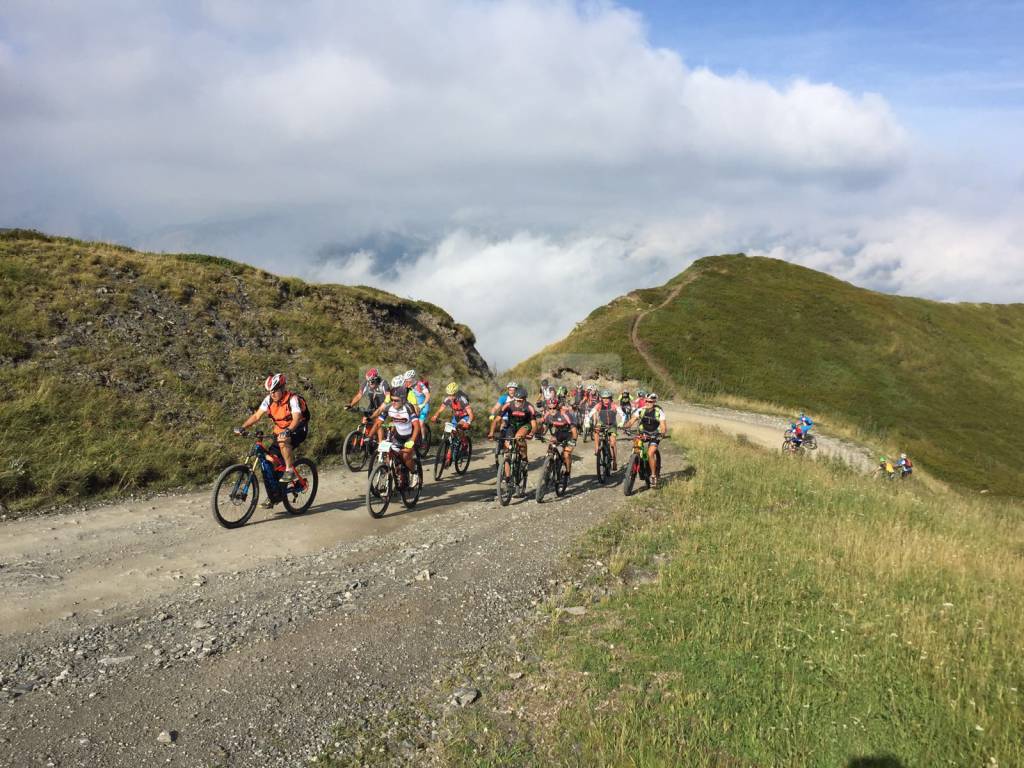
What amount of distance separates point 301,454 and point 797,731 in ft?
52.4

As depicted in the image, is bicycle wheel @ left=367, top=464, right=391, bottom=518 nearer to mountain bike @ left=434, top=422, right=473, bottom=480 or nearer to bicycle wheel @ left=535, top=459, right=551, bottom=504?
bicycle wheel @ left=535, top=459, right=551, bottom=504

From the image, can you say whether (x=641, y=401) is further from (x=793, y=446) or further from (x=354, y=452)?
(x=793, y=446)

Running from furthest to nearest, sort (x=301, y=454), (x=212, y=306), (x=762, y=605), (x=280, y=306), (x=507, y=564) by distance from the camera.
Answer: (x=280, y=306), (x=212, y=306), (x=301, y=454), (x=507, y=564), (x=762, y=605)

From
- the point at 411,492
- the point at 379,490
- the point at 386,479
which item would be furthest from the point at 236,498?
the point at 411,492

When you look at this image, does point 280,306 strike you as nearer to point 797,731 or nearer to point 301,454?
point 301,454

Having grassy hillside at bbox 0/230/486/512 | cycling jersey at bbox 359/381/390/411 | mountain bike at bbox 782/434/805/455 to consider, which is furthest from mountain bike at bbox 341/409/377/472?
mountain bike at bbox 782/434/805/455

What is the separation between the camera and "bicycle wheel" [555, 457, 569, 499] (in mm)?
15927

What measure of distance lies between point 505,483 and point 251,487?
224 inches

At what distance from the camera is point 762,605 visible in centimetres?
853

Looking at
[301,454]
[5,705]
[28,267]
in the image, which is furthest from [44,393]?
[5,705]

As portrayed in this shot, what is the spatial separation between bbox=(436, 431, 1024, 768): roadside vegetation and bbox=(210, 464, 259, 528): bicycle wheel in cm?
640

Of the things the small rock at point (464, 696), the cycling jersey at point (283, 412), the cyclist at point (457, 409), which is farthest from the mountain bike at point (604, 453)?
the small rock at point (464, 696)

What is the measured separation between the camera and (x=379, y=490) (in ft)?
43.3

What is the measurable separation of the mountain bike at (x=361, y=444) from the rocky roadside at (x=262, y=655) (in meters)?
7.68
